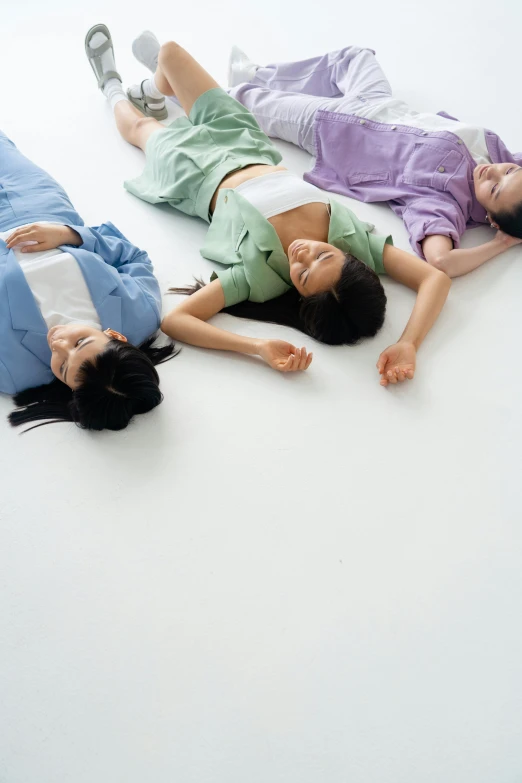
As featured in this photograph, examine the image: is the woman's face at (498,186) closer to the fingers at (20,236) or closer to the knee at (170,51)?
the knee at (170,51)

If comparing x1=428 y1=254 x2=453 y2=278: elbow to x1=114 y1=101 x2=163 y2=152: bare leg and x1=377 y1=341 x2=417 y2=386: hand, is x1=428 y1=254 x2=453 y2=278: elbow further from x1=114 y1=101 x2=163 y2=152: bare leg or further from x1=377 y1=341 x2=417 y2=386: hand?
x1=114 y1=101 x2=163 y2=152: bare leg

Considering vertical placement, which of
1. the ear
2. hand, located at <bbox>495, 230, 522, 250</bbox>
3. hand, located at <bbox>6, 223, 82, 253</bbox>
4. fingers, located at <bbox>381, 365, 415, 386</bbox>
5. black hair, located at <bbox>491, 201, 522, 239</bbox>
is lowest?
fingers, located at <bbox>381, 365, 415, 386</bbox>

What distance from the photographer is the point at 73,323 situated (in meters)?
1.16

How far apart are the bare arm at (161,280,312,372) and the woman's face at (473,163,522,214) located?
719mm

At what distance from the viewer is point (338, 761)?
76 centimetres

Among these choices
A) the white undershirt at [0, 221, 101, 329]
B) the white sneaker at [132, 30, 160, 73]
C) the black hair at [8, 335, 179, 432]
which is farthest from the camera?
the white sneaker at [132, 30, 160, 73]

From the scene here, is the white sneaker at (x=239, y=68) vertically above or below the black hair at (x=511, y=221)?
above

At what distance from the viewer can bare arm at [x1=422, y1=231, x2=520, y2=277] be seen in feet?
4.80

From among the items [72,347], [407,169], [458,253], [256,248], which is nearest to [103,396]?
[72,347]

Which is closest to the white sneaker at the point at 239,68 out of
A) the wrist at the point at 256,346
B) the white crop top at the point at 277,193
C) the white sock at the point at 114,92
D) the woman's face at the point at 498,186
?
the white sock at the point at 114,92

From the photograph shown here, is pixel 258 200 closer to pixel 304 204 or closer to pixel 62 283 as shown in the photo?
pixel 304 204

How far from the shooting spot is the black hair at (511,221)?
1.51 metres

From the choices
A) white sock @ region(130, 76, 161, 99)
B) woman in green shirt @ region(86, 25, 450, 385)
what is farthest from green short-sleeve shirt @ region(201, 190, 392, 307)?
white sock @ region(130, 76, 161, 99)

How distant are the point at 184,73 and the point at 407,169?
0.67 meters
